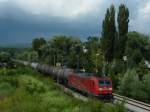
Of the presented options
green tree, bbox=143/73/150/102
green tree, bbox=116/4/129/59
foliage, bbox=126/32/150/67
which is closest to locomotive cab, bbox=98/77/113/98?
green tree, bbox=143/73/150/102

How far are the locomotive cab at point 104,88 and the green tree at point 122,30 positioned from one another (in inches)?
1500

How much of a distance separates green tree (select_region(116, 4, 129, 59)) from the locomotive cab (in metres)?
38.1

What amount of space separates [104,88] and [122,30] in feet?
131

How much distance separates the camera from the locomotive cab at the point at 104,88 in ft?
143

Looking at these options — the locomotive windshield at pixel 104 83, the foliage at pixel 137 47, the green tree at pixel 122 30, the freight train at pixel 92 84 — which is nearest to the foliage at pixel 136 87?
the freight train at pixel 92 84

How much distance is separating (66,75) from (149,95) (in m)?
16.5

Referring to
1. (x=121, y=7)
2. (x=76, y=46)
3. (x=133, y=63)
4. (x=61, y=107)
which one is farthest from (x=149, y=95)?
(x=76, y=46)

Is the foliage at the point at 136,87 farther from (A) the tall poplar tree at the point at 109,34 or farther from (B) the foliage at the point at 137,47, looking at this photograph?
(A) the tall poplar tree at the point at 109,34

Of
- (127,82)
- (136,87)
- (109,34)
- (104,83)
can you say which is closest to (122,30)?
(109,34)

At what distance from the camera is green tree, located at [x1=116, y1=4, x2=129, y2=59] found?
81.9 meters

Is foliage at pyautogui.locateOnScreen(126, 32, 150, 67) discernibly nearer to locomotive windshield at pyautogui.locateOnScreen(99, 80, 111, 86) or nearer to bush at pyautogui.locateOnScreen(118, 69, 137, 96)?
bush at pyautogui.locateOnScreen(118, 69, 137, 96)

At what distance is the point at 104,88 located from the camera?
43.7 meters

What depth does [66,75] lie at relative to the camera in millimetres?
64125

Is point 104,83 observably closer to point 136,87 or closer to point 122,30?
point 136,87
